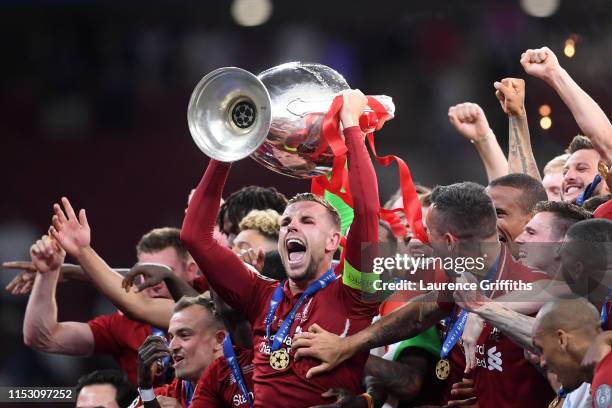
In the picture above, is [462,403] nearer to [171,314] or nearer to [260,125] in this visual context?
[260,125]

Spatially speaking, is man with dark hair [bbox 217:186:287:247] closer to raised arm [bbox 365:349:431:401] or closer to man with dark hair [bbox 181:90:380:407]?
man with dark hair [bbox 181:90:380:407]

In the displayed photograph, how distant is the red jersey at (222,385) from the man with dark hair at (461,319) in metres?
0.48

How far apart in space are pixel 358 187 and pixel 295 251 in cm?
36

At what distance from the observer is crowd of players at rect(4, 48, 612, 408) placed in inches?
118

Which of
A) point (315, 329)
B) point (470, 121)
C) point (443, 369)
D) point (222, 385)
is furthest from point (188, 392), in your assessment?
point (470, 121)

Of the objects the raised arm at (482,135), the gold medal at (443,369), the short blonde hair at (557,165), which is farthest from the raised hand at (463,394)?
the short blonde hair at (557,165)

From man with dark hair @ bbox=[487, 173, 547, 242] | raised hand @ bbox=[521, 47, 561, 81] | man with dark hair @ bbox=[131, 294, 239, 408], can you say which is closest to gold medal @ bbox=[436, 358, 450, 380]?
man with dark hair @ bbox=[487, 173, 547, 242]

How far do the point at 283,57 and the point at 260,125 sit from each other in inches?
189

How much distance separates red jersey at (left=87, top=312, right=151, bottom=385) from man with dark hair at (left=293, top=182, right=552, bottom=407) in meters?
1.54

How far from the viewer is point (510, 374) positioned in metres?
3.30

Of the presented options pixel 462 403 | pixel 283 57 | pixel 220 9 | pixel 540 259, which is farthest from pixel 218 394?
pixel 220 9

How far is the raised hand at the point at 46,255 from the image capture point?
4465 mm

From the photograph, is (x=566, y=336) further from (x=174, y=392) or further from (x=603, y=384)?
(x=174, y=392)

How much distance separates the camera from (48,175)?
821 cm
